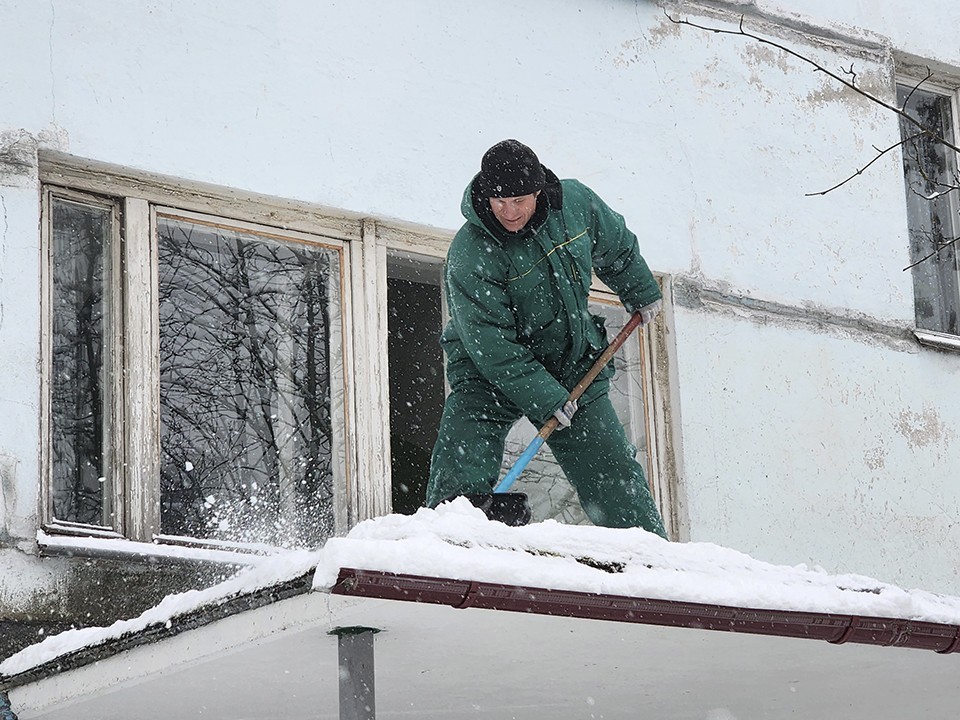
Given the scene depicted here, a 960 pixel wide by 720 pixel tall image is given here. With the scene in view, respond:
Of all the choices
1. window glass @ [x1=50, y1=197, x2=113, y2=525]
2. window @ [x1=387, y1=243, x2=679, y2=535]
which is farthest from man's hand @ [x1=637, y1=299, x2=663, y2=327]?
window glass @ [x1=50, y1=197, x2=113, y2=525]

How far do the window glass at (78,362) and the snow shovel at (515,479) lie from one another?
1.55 metres

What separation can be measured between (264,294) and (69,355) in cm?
90

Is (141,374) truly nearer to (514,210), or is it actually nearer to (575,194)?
(514,210)

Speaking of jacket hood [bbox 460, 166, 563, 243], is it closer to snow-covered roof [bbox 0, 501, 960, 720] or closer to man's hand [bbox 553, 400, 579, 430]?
man's hand [bbox 553, 400, 579, 430]

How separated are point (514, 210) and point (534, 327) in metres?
0.49

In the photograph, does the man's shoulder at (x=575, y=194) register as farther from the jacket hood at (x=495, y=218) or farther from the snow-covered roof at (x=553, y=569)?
the snow-covered roof at (x=553, y=569)

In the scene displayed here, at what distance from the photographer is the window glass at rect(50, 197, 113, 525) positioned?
6074mm

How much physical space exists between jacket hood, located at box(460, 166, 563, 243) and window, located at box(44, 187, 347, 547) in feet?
4.66

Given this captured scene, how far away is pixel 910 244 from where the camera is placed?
8.80 metres

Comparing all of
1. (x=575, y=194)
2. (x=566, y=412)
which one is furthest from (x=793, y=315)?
(x=566, y=412)

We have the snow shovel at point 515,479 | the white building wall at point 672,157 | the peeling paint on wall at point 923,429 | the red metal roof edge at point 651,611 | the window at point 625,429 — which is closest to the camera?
the red metal roof edge at point 651,611

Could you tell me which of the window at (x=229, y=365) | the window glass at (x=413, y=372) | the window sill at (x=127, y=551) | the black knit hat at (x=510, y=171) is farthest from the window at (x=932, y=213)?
the window sill at (x=127, y=551)

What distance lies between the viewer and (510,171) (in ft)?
17.5

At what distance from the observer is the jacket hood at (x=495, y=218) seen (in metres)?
5.50
